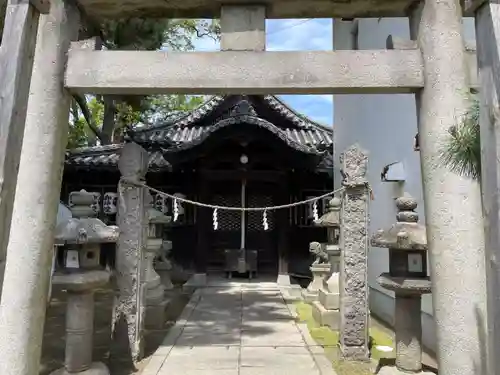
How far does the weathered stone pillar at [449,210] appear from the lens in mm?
3365

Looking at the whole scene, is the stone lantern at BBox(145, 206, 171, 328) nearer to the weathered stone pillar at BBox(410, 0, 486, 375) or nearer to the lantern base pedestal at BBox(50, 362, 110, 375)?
the lantern base pedestal at BBox(50, 362, 110, 375)

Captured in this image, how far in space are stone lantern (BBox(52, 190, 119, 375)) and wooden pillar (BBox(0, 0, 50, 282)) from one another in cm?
217

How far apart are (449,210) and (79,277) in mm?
3751

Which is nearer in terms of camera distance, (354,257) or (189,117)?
(354,257)

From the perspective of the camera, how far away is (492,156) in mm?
2451

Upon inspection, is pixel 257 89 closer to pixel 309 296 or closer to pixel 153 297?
pixel 153 297

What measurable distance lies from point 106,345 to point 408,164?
5884 millimetres

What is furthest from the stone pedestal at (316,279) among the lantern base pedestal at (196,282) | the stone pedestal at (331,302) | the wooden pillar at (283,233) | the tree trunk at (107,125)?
the tree trunk at (107,125)

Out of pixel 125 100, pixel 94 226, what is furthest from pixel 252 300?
pixel 125 100

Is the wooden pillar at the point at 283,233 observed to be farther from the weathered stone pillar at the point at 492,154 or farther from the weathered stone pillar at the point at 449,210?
the weathered stone pillar at the point at 492,154

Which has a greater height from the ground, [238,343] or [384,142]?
[384,142]

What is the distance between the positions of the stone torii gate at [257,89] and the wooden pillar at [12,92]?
87 cm

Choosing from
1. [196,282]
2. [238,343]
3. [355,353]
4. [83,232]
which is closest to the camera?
[83,232]

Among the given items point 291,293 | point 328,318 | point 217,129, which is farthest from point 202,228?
point 328,318
